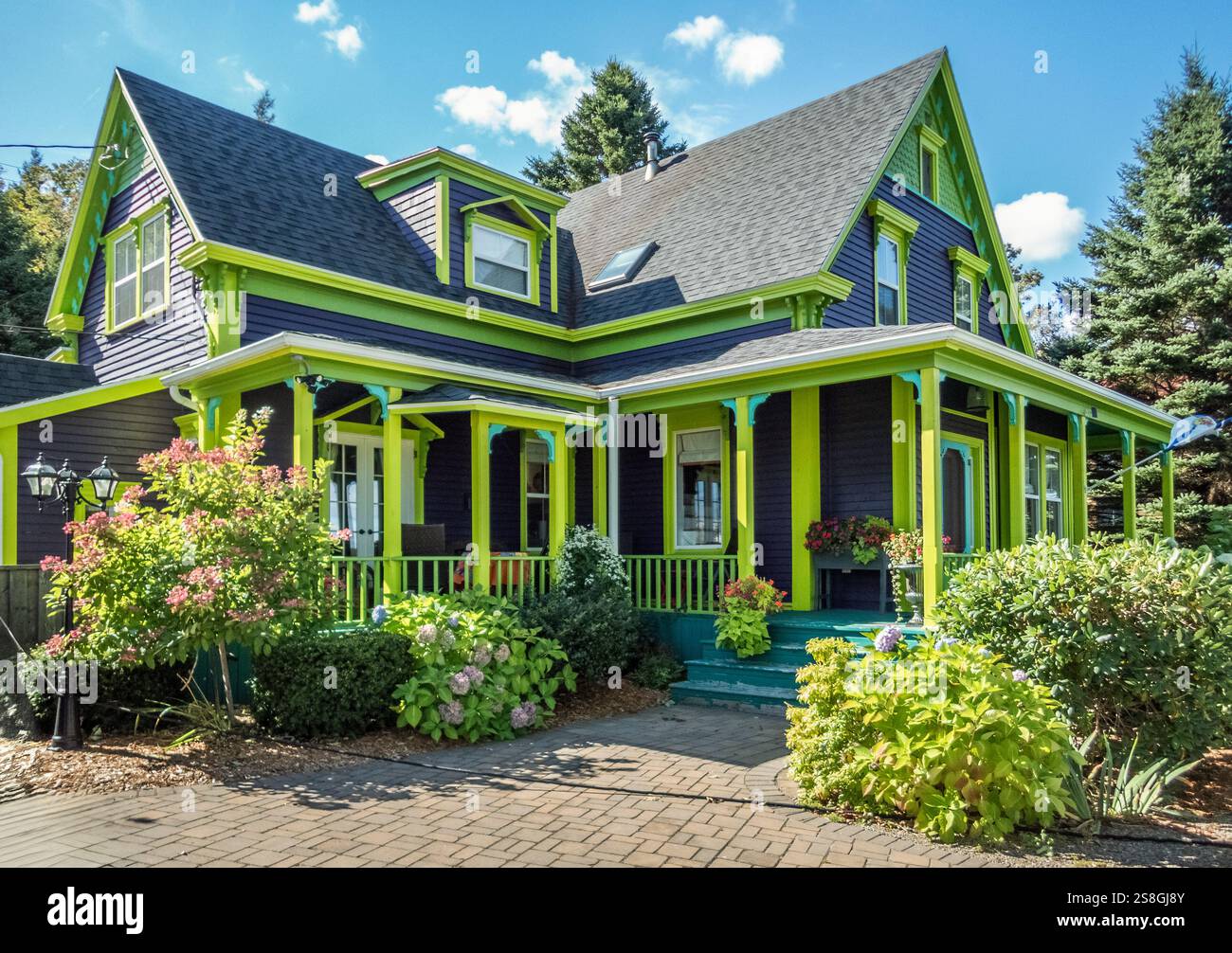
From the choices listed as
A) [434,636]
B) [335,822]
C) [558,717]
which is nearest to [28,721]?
[434,636]

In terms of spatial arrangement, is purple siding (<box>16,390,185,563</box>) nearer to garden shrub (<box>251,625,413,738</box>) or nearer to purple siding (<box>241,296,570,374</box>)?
purple siding (<box>241,296,570,374</box>)

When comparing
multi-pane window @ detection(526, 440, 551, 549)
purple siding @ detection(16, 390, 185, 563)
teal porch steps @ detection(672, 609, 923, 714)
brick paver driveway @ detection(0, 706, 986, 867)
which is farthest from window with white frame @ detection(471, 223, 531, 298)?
brick paver driveway @ detection(0, 706, 986, 867)

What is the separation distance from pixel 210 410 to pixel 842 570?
8231mm

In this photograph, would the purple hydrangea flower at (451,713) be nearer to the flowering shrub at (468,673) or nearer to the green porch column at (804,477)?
the flowering shrub at (468,673)

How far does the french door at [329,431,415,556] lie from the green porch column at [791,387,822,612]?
539cm

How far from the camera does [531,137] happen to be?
119ft

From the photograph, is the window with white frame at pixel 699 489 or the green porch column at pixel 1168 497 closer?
the window with white frame at pixel 699 489

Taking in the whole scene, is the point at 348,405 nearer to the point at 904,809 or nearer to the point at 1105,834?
the point at 904,809

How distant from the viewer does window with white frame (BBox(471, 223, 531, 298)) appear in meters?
14.0

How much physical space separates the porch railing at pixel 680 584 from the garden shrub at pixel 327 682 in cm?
403

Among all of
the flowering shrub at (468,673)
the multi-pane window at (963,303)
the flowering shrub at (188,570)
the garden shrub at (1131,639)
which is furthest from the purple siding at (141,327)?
the multi-pane window at (963,303)

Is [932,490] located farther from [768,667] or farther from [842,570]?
[842,570]

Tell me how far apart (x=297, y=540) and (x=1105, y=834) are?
6002mm

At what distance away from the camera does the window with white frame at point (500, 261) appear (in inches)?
551
